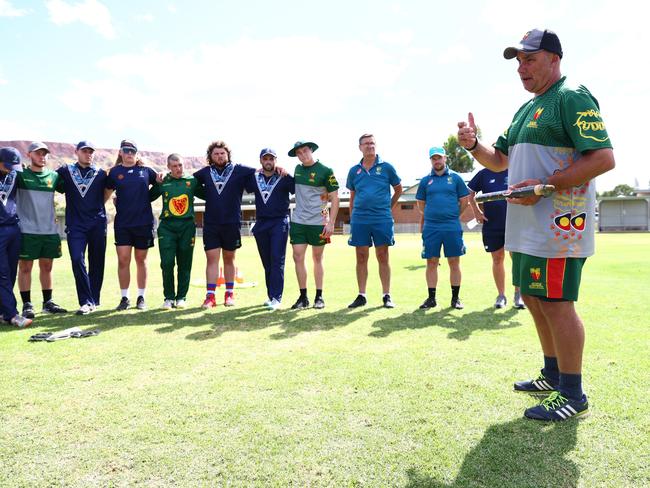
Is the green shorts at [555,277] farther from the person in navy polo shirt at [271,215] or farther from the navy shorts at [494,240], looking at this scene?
the person in navy polo shirt at [271,215]

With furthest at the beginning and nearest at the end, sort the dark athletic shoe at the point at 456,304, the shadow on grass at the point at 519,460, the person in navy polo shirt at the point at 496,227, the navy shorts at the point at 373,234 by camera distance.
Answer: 1. the navy shorts at the point at 373,234
2. the person in navy polo shirt at the point at 496,227
3. the dark athletic shoe at the point at 456,304
4. the shadow on grass at the point at 519,460

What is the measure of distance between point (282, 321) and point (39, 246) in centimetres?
378

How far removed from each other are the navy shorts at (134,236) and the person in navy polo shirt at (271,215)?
5.39 feet

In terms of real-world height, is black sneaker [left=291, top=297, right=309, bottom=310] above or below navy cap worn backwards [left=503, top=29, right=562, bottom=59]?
below

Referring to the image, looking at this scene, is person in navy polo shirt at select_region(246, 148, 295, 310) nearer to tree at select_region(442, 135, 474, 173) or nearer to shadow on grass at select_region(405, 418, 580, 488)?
shadow on grass at select_region(405, 418, 580, 488)

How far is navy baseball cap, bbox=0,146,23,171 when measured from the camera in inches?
240

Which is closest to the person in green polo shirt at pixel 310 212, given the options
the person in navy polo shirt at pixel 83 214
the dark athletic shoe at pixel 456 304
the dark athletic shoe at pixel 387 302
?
the dark athletic shoe at pixel 387 302

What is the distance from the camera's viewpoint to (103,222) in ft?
23.3

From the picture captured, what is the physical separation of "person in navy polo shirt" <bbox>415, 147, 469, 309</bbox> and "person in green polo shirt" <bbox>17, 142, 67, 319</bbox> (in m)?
5.44

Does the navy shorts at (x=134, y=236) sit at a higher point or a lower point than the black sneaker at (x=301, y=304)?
higher

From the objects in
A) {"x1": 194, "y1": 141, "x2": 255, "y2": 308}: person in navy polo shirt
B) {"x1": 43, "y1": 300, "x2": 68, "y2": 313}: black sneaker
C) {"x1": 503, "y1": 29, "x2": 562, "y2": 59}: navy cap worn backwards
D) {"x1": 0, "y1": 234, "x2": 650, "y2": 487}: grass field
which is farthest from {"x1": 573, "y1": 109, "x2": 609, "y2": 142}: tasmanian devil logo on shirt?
{"x1": 43, "y1": 300, "x2": 68, "y2": 313}: black sneaker

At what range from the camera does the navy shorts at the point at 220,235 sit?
23.6 ft

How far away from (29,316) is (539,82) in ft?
21.6

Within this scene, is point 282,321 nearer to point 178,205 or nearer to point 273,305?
point 273,305
